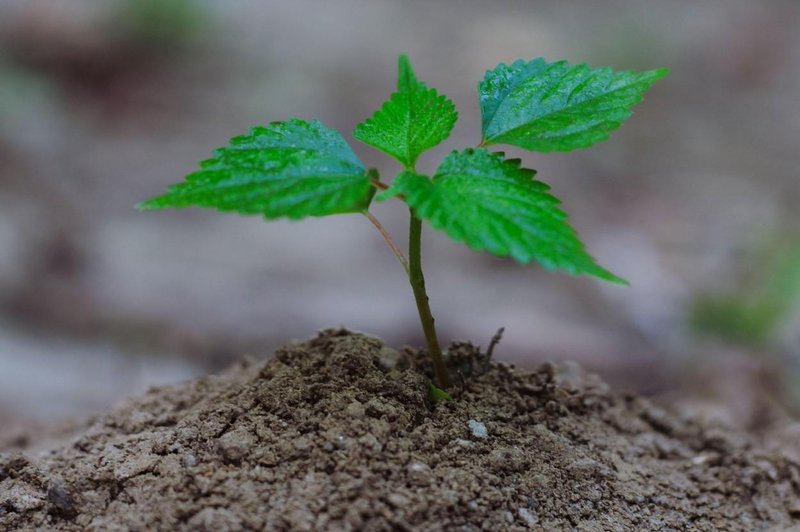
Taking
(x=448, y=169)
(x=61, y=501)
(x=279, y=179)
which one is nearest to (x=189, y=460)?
(x=61, y=501)

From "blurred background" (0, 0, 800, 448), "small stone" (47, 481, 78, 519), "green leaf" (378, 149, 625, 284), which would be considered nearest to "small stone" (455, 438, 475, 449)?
"green leaf" (378, 149, 625, 284)

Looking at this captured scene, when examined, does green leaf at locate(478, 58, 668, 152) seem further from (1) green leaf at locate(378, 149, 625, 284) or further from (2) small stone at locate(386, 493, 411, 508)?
(2) small stone at locate(386, 493, 411, 508)

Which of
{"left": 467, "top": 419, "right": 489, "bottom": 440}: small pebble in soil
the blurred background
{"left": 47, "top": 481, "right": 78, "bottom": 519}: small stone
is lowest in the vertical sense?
{"left": 47, "top": 481, "right": 78, "bottom": 519}: small stone

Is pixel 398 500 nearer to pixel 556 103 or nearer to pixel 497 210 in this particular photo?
pixel 497 210

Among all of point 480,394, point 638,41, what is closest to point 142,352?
point 480,394

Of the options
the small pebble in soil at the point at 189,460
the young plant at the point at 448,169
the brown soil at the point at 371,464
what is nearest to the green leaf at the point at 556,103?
the young plant at the point at 448,169

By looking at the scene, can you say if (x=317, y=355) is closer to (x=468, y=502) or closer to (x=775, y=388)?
(x=468, y=502)

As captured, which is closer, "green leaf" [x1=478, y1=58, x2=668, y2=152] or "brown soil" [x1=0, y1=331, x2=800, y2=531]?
"brown soil" [x1=0, y1=331, x2=800, y2=531]

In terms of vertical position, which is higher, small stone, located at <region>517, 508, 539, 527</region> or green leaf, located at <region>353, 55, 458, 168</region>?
green leaf, located at <region>353, 55, 458, 168</region>
